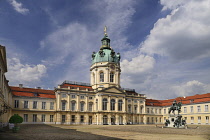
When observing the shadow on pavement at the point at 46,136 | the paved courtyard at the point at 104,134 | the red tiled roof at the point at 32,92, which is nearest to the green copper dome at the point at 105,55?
the red tiled roof at the point at 32,92

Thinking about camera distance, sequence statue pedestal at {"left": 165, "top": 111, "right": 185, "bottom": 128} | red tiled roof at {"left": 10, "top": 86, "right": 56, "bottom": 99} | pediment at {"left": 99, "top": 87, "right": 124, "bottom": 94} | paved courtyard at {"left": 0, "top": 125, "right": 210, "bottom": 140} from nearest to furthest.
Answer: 1. paved courtyard at {"left": 0, "top": 125, "right": 210, "bottom": 140}
2. statue pedestal at {"left": 165, "top": 111, "right": 185, "bottom": 128}
3. red tiled roof at {"left": 10, "top": 86, "right": 56, "bottom": 99}
4. pediment at {"left": 99, "top": 87, "right": 124, "bottom": 94}

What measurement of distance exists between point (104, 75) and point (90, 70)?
25.0 ft

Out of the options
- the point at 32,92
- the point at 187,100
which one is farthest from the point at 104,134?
the point at 187,100

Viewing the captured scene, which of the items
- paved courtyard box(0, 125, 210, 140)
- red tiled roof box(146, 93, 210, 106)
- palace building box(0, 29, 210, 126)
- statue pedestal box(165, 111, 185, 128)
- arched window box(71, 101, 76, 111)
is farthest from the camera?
red tiled roof box(146, 93, 210, 106)

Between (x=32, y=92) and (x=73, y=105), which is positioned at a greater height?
(x=32, y=92)

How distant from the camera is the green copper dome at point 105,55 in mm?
67125

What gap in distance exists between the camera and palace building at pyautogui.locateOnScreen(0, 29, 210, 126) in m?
53.5

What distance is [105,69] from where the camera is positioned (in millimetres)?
65562

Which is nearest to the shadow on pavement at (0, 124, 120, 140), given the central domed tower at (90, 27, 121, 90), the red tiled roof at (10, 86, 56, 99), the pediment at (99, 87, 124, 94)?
the red tiled roof at (10, 86, 56, 99)

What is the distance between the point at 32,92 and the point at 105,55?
2676cm

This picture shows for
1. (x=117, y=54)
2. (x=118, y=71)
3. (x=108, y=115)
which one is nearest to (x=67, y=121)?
(x=108, y=115)

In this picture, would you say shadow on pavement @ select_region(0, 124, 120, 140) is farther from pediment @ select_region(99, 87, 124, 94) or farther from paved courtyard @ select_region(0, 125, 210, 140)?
pediment @ select_region(99, 87, 124, 94)

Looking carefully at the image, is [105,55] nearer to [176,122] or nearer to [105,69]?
[105,69]

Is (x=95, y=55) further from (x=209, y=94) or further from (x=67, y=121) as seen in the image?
(x=209, y=94)
